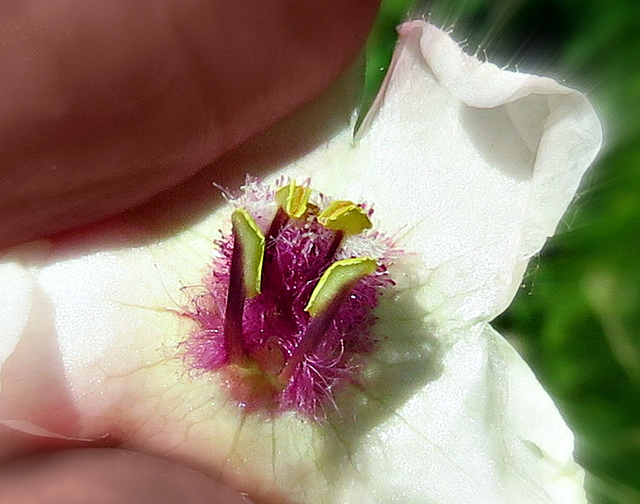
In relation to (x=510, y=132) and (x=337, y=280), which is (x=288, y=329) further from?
(x=510, y=132)

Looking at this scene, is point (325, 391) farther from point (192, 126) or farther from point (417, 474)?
point (192, 126)

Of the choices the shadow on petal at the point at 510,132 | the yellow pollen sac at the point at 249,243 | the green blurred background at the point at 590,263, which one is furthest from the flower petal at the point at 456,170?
the green blurred background at the point at 590,263

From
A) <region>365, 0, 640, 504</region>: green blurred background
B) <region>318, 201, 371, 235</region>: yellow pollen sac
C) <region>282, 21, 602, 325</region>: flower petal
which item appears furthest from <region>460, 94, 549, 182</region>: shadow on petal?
<region>365, 0, 640, 504</region>: green blurred background

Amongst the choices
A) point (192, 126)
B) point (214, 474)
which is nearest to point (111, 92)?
point (192, 126)

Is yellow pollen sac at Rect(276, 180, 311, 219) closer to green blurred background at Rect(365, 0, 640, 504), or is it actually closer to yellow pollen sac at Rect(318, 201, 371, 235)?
yellow pollen sac at Rect(318, 201, 371, 235)

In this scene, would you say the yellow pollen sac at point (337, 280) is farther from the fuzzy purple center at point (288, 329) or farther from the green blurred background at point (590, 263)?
the green blurred background at point (590, 263)

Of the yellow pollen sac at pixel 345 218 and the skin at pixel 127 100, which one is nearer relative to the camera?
the skin at pixel 127 100
